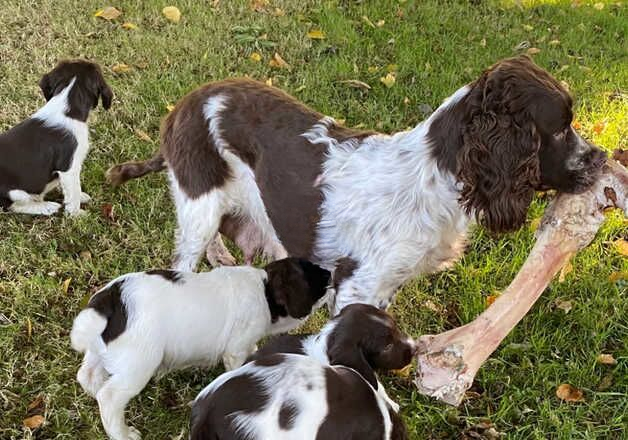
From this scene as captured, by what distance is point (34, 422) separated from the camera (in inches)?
135

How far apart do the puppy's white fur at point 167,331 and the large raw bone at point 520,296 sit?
0.82 meters

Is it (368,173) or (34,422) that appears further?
(368,173)

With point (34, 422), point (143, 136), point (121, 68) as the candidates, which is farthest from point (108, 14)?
point (34, 422)

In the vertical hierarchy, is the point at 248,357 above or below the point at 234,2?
below

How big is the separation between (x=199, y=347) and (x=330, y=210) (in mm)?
942

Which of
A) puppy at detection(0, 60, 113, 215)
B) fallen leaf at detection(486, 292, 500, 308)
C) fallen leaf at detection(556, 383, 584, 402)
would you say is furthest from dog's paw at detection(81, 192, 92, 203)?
fallen leaf at detection(556, 383, 584, 402)

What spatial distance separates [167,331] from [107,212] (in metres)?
1.70

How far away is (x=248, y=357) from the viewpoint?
3.61 metres

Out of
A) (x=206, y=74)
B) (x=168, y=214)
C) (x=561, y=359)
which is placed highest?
(x=206, y=74)

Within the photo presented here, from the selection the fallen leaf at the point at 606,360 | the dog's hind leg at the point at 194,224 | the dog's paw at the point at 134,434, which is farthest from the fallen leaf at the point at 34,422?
the fallen leaf at the point at 606,360

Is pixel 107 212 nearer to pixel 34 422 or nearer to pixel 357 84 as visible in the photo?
pixel 34 422

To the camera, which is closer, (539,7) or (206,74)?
(206,74)

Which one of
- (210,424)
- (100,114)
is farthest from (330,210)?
(100,114)

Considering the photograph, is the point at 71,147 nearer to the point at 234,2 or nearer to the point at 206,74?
the point at 206,74
